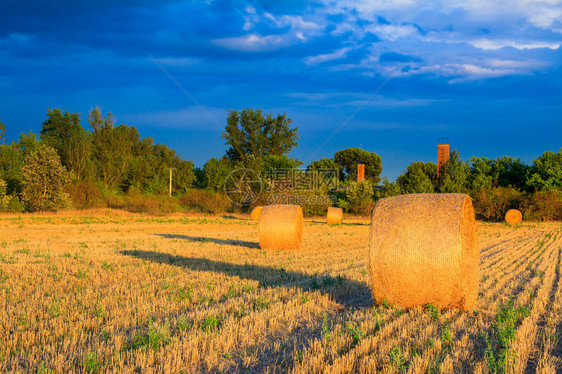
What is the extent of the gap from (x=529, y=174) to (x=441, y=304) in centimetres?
3975

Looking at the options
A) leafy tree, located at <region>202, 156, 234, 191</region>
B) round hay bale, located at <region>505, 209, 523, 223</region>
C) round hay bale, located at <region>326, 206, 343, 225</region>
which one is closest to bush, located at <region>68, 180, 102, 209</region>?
leafy tree, located at <region>202, 156, 234, 191</region>

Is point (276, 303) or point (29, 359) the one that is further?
point (276, 303)

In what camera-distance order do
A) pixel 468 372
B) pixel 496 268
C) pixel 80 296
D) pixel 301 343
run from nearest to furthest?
pixel 468 372, pixel 301 343, pixel 80 296, pixel 496 268

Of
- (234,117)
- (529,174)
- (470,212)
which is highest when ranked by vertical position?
Answer: (234,117)

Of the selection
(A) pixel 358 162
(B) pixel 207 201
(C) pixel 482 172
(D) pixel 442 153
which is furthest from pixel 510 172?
(B) pixel 207 201

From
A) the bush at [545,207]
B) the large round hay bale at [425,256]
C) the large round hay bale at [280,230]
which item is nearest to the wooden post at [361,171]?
the bush at [545,207]

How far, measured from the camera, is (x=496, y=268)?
412 inches

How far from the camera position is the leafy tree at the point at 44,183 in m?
36.2

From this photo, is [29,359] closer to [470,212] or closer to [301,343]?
[301,343]

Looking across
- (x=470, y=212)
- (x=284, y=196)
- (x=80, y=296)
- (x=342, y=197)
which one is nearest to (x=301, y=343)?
(x=470, y=212)

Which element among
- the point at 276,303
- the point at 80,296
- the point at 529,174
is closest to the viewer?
the point at 276,303

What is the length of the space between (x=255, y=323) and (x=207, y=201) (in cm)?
3424

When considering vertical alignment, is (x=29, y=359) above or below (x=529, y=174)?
below

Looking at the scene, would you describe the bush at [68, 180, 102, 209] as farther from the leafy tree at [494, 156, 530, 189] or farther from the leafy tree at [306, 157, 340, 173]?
the leafy tree at [494, 156, 530, 189]
